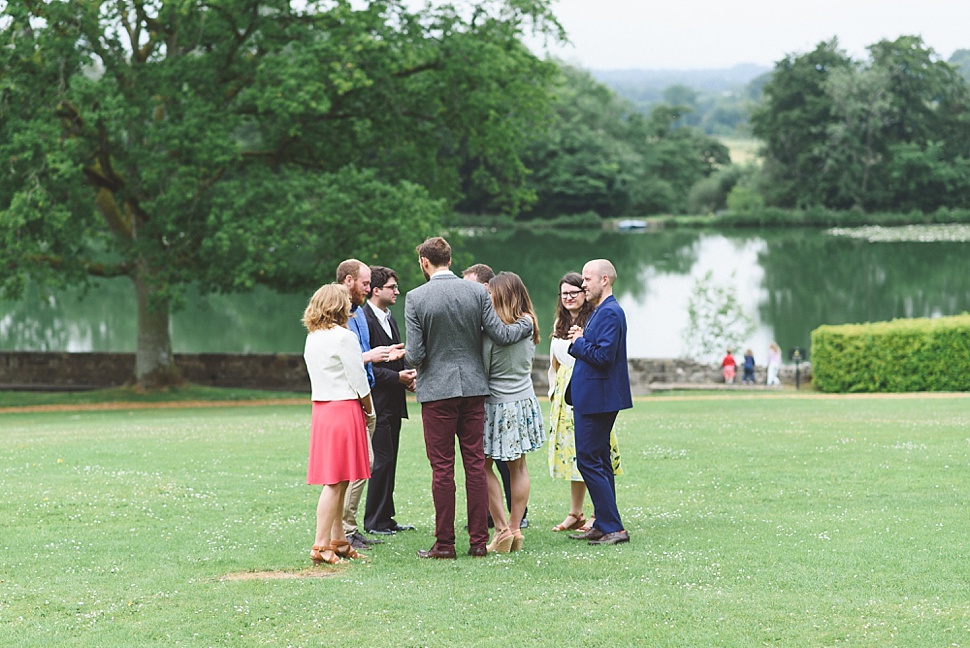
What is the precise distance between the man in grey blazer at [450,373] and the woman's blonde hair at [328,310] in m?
0.40

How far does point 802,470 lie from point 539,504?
9.04ft

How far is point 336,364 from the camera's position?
7125 millimetres

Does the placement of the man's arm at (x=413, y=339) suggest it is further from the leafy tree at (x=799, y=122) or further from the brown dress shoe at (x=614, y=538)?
the leafy tree at (x=799, y=122)

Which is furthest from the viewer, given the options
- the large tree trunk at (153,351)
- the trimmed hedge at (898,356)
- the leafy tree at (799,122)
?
the leafy tree at (799,122)

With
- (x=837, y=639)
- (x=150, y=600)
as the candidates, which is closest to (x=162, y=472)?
(x=150, y=600)

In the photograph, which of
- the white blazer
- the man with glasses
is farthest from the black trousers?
the white blazer

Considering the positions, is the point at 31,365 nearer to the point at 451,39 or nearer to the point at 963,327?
the point at 451,39

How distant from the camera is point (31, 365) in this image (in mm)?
26875

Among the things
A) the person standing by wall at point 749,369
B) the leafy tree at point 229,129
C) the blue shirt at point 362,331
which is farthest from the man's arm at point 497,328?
the person standing by wall at point 749,369

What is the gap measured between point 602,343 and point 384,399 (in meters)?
1.62

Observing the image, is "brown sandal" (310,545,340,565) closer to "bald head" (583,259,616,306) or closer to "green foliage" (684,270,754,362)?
"bald head" (583,259,616,306)

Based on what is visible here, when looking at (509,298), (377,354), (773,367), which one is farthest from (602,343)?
(773,367)

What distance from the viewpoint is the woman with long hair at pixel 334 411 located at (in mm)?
7090

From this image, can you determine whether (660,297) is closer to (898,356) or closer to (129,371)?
(898,356)
